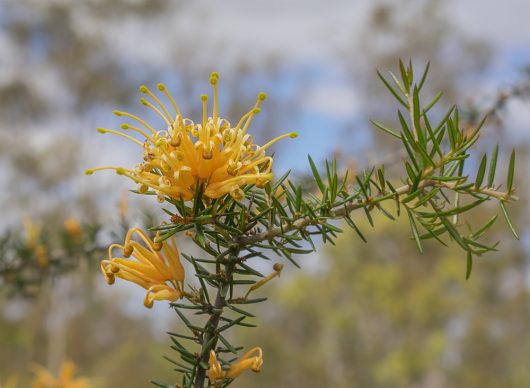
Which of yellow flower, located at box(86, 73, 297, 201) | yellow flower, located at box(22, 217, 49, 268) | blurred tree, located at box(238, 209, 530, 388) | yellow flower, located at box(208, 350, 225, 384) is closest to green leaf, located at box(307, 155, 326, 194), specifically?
yellow flower, located at box(86, 73, 297, 201)

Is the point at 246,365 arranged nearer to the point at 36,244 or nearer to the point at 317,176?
the point at 317,176

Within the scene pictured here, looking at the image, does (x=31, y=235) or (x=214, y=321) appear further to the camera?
(x=31, y=235)

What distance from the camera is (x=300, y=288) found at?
11.9 metres

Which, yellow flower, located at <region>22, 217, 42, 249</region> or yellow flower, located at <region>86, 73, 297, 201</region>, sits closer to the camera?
yellow flower, located at <region>86, 73, 297, 201</region>

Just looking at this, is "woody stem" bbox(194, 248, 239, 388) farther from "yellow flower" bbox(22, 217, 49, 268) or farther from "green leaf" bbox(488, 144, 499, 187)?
"yellow flower" bbox(22, 217, 49, 268)

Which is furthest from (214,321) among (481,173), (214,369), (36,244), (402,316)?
(402,316)

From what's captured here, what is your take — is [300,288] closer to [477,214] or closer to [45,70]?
[477,214]

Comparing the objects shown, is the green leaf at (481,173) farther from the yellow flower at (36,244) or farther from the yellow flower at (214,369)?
the yellow flower at (36,244)

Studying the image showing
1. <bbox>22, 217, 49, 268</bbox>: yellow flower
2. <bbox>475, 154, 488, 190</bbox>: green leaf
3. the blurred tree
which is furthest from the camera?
the blurred tree

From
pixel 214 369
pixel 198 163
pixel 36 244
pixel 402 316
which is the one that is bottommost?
pixel 214 369

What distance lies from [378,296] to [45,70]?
7789 millimetres

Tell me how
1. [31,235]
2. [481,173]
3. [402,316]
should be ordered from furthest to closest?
[402,316] → [31,235] → [481,173]

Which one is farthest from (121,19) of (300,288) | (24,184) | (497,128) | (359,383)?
(497,128)

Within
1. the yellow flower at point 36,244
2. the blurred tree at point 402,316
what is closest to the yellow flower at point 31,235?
the yellow flower at point 36,244
